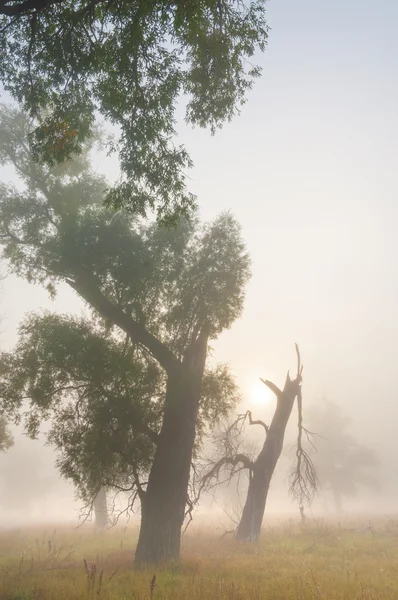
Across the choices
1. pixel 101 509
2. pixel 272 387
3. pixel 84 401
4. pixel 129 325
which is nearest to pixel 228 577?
pixel 84 401

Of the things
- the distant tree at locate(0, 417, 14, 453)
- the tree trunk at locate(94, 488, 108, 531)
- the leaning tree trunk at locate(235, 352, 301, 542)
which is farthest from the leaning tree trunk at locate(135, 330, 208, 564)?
the tree trunk at locate(94, 488, 108, 531)

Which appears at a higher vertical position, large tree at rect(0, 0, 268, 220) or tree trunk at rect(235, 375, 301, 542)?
large tree at rect(0, 0, 268, 220)

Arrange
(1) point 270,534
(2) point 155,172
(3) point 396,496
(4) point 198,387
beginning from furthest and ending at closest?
(3) point 396,496 → (1) point 270,534 → (4) point 198,387 → (2) point 155,172

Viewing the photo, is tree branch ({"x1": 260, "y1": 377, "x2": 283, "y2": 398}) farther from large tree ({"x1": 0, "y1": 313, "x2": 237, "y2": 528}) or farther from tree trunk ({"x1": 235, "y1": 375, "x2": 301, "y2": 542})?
large tree ({"x1": 0, "y1": 313, "x2": 237, "y2": 528})

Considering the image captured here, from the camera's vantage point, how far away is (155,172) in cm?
803

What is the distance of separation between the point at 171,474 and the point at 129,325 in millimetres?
5066

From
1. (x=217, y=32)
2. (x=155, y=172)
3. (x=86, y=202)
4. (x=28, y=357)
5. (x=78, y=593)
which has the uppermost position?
(x=86, y=202)

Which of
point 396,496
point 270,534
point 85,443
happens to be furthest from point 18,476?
point 396,496

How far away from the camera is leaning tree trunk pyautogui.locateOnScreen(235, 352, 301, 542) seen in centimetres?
1691

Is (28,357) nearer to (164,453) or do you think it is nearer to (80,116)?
(164,453)

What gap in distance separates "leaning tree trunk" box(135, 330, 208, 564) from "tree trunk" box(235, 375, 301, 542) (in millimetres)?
6784

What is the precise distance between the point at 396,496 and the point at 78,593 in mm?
164641

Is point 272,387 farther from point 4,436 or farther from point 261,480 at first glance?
point 4,436

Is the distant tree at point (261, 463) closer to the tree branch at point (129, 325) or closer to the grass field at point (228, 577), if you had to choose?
the grass field at point (228, 577)
